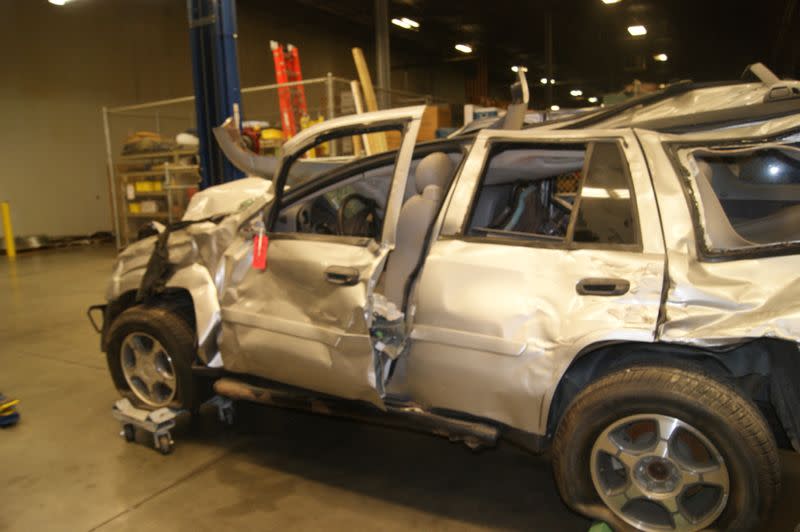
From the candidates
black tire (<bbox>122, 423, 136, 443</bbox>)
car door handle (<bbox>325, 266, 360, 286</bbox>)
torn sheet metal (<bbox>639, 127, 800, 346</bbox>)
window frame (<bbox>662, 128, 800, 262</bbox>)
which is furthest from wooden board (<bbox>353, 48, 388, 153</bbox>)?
torn sheet metal (<bbox>639, 127, 800, 346</bbox>)

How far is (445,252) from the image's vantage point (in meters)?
2.51

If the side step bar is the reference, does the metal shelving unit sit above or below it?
above

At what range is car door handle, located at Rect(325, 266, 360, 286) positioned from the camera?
8.61 ft

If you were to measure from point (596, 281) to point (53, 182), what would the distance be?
562 inches

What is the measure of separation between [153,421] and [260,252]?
3.78ft

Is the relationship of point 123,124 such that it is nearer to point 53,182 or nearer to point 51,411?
point 53,182

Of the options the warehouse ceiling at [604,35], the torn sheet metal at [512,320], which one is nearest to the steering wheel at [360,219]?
the torn sheet metal at [512,320]

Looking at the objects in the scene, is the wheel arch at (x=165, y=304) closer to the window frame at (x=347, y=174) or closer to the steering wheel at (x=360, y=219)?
the window frame at (x=347, y=174)

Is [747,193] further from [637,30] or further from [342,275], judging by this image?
[637,30]

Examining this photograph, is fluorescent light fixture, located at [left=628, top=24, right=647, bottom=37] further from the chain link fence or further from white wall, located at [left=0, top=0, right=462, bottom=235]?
white wall, located at [left=0, top=0, right=462, bottom=235]

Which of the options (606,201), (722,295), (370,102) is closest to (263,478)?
(606,201)

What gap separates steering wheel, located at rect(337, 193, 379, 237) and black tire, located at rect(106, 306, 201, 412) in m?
1.08

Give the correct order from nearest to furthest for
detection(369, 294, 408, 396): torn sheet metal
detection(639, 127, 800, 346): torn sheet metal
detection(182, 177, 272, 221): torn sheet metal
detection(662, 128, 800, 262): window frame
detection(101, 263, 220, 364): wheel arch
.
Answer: detection(639, 127, 800, 346): torn sheet metal < detection(662, 128, 800, 262): window frame < detection(369, 294, 408, 396): torn sheet metal < detection(101, 263, 220, 364): wheel arch < detection(182, 177, 272, 221): torn sheet metal

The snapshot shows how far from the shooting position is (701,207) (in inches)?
88.1
